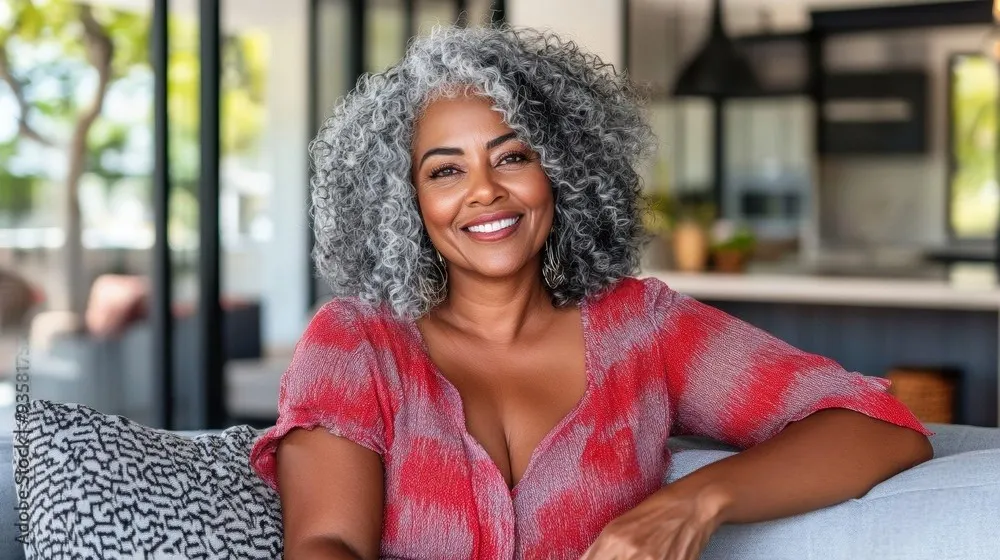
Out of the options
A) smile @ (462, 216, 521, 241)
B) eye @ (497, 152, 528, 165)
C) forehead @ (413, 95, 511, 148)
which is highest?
forehead @ (413, 95, 511, 148)

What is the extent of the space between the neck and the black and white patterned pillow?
0.48 m

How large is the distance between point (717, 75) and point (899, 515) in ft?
15.9

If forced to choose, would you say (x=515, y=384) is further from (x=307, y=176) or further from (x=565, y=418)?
(x=307, y=176)

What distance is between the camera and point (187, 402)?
4.25m

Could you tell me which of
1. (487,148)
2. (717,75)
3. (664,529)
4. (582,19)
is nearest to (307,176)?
(582,19)

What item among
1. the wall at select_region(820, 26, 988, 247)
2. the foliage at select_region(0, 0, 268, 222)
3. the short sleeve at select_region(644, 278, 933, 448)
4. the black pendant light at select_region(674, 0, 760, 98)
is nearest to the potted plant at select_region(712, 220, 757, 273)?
the black pendant light at select_region(674, 0, 760, 98)

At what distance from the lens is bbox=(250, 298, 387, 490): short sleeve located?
1488 millimetres

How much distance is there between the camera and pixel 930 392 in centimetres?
465

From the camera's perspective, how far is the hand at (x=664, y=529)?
138cm

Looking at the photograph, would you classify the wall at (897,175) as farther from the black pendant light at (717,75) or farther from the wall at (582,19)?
the wall at (582,19)

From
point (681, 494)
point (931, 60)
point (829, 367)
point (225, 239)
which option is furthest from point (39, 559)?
point (931, 60)

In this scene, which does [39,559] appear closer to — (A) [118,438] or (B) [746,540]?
(A) [118,438]

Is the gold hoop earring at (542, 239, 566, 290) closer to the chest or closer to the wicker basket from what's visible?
the chest

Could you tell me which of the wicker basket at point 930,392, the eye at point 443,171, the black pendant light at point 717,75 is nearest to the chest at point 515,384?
the eye at point 443,171
